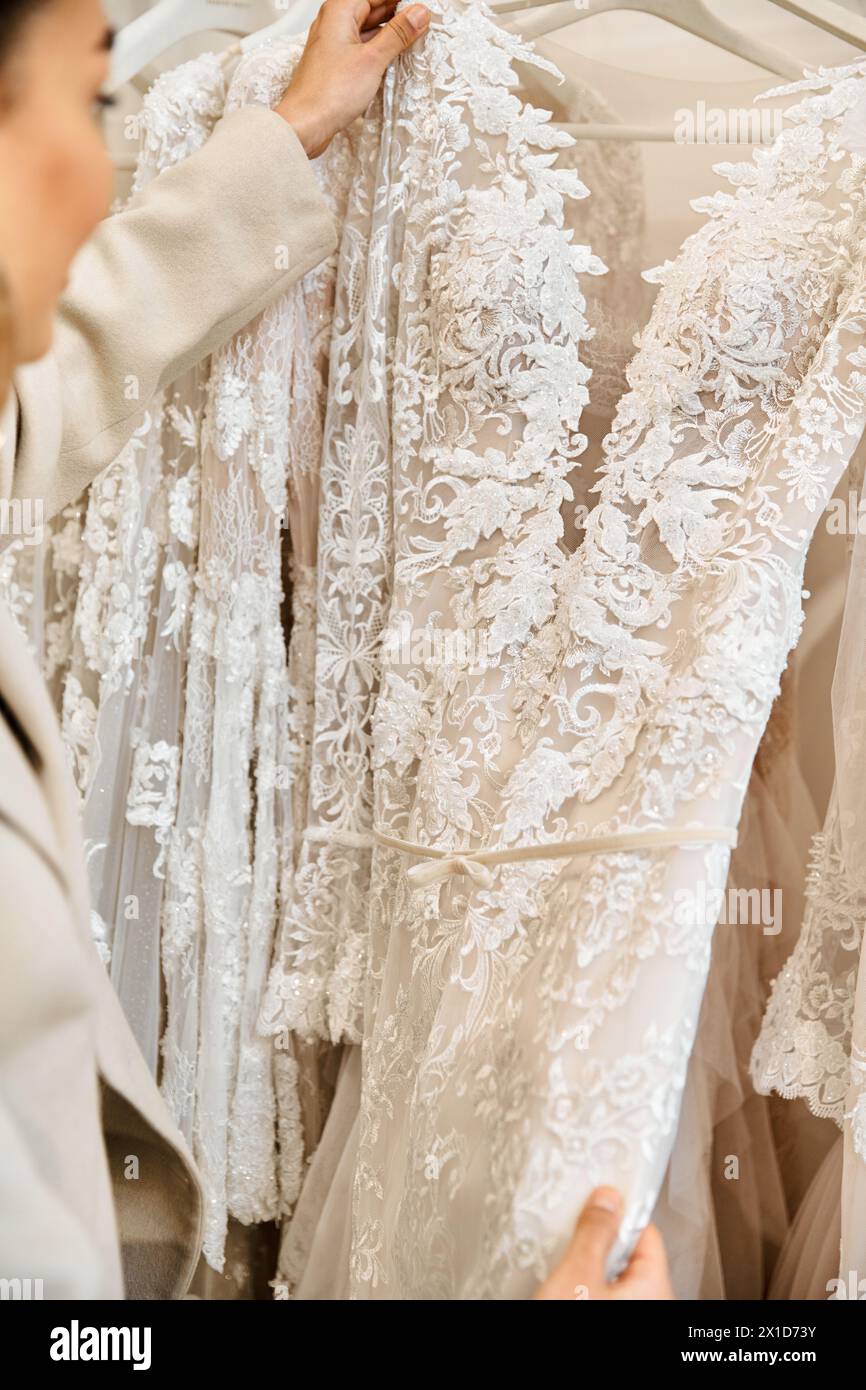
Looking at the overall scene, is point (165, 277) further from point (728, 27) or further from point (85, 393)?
point (728, 27)

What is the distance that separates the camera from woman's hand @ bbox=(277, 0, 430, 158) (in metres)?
0.76

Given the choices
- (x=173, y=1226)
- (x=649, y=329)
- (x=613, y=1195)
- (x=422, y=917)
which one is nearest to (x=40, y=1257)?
(x=173, y=1226)

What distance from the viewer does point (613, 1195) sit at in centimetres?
50

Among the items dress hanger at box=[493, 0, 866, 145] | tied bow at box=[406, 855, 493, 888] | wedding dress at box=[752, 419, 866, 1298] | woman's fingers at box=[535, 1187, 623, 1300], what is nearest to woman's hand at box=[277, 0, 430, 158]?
dress hanger at box=[493, 0, 866, 145]

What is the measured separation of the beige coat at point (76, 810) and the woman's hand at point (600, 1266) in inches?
7.0

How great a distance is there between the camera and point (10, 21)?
0.37m

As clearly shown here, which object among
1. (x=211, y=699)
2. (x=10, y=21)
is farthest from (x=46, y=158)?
(x=211, y=699)

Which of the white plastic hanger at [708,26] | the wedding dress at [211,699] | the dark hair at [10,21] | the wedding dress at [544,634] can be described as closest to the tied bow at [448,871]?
the wedding dress at [544,634]

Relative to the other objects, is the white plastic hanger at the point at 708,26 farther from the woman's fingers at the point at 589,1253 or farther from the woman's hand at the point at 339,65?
the woman's fingers at the point at 589,1253

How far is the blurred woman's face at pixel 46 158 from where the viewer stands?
0.37 meters

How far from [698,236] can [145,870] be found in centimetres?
62

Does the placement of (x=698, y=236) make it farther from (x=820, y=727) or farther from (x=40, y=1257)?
(x=40, y=1257)

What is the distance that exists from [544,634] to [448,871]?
18 cm
